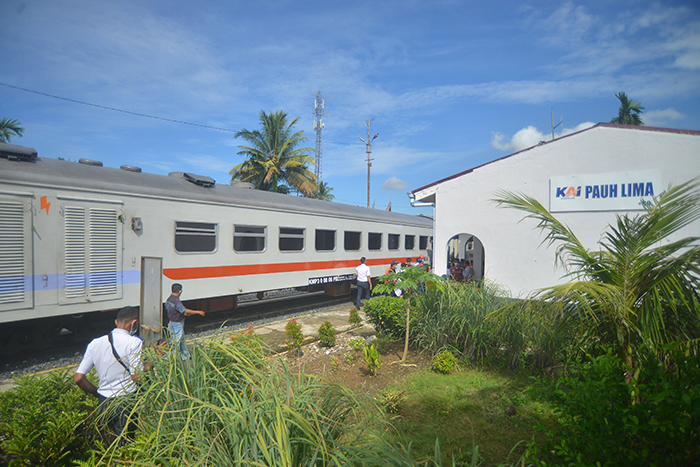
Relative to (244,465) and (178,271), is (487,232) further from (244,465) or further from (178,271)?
(244,465)

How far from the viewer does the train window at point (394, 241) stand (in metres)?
15.1

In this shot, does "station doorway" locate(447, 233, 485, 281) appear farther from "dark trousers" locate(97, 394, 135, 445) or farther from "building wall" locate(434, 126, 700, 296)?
"dark trousers" locate(97, 394, 135, 445)

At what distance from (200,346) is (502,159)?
810 cm

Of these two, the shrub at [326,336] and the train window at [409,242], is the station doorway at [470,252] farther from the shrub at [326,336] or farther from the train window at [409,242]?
the shrub at [326,336]

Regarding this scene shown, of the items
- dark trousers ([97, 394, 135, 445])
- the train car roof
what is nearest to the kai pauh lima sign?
the train car roof

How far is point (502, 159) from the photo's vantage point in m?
8.96

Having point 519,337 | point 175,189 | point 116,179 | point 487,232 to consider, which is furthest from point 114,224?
point 487,232

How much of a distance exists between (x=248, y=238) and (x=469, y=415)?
690 centimetres

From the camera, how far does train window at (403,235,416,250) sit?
634 inches

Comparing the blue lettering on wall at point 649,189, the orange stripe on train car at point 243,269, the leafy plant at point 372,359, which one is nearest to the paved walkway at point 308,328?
the orange stripe on train car at point 243,269

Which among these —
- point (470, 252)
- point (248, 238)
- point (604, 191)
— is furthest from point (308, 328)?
point (470, 252)

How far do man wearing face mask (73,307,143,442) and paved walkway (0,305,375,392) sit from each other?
394 cm

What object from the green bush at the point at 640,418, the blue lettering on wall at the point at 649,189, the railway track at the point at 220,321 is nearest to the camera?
the green bush at the point at 640,418

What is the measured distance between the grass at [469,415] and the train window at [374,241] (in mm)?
8479
